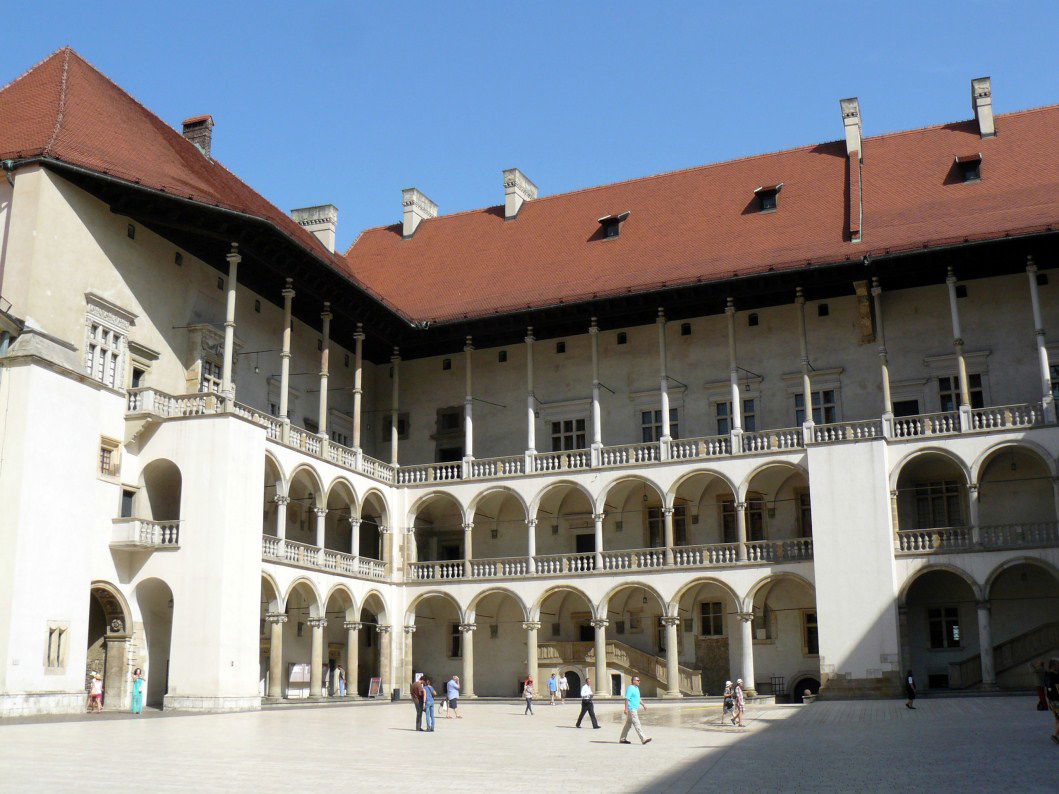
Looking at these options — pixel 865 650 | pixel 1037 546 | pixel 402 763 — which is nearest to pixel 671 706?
pixel 865 650

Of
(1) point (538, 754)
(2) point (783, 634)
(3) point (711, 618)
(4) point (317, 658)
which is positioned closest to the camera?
(1) point (538, 754)

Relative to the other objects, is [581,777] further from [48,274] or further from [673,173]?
[673,173]

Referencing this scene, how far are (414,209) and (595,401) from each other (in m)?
13.3

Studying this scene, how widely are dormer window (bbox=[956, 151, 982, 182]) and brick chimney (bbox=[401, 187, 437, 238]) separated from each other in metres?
18.9

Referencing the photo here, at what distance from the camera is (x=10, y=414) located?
22688 millimetres

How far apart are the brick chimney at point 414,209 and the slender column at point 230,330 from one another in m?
14.6

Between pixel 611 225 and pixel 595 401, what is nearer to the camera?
pixel 595 401

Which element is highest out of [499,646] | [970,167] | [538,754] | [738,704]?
[970,167]

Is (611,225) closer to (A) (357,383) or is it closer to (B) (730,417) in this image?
(B) (730,417)

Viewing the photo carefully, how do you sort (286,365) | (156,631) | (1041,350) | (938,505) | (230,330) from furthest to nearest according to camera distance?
1. (938,505)
2. (286,365)
3. (1041,350)
4. (230,330)
5. (156,631)

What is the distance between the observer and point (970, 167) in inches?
1299

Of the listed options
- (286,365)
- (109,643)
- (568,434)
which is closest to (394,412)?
(568,434)

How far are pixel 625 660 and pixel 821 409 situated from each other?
8.86 metres

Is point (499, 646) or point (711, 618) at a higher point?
point (711, 618)
